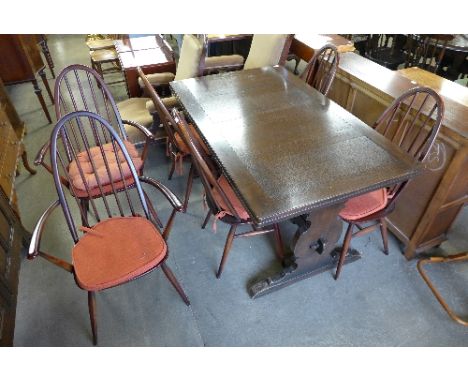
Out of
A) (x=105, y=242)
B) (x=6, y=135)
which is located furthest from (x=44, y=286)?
(x=6, y=135)

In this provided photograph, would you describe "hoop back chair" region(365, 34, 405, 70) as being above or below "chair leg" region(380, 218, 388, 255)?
above

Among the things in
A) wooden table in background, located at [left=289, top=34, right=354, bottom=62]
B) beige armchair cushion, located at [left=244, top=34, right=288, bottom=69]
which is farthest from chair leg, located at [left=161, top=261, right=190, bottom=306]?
wooden table in background, located at [left=289, top=34, right=354, bottom=62]

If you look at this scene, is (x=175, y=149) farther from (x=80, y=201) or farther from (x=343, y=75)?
(x=343, y=75)

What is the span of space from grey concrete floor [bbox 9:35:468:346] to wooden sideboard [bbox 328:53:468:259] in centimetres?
17

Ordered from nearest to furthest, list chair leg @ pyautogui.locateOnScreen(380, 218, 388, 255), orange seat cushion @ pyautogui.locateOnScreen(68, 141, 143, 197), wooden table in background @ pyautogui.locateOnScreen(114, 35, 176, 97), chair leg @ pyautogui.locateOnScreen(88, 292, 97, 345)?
chair leg @ pyautogui.locateOnScreen(88, 292, 97, 345)
orange seat cushion @ pyautogui.locateOnScreen(68, 141, 143, 197)
chair leg @ pyautogui.locateOnScreen(380, 218, 388, 255)
wooden table in background @ pyautogui.locateOnScreen(114, 35, 176, 97)

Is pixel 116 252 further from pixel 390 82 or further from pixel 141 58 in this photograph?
pixel 141 58

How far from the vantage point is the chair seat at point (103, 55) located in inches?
128

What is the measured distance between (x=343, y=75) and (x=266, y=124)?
785 millimetres

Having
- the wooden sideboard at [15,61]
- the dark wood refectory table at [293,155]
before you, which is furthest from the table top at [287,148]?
the wooden sideboard at [15,61]

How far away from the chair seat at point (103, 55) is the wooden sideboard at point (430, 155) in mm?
2323

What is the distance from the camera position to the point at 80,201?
1686 millimetres

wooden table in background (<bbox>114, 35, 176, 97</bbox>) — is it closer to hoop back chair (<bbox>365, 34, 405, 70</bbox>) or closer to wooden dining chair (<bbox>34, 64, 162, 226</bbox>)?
wooden dining chair (<bbox>34, 64, 162, 226</bbox>)

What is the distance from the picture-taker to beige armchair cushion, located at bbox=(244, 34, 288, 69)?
2332mm

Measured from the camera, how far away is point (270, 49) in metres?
2.39
